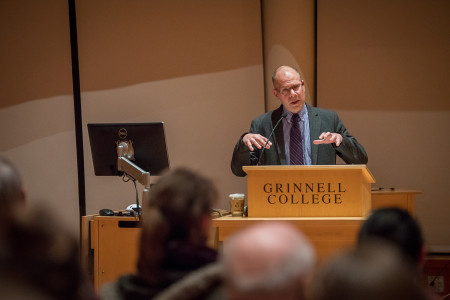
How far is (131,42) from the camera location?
18.1ft

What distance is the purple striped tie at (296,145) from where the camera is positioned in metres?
4.08

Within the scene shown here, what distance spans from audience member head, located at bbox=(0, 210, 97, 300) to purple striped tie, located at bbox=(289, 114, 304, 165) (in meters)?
2.98

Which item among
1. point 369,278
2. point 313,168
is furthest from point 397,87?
point 369,278

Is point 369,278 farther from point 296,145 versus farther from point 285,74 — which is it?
point 285,74

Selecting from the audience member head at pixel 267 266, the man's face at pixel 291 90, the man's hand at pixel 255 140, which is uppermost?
the man's face at pixel 291 90

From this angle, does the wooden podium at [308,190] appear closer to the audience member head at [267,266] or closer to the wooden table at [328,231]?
the wooden table at [328,231]

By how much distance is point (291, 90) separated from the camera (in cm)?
412

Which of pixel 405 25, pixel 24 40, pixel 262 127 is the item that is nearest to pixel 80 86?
pixel 24 40

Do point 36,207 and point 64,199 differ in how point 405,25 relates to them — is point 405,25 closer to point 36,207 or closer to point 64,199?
point 64,199

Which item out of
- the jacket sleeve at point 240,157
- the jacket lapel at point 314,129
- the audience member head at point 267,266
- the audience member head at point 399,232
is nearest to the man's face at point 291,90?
the jacket lapel at point 314,129

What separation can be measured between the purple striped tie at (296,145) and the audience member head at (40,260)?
2981mm

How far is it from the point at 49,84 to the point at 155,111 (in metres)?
1.03

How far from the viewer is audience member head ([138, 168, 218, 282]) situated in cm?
170

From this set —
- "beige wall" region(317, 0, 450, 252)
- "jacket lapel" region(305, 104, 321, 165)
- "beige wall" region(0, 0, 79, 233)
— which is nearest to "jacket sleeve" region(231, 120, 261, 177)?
"jacket lapel" region(305, 104, 321, 165)
